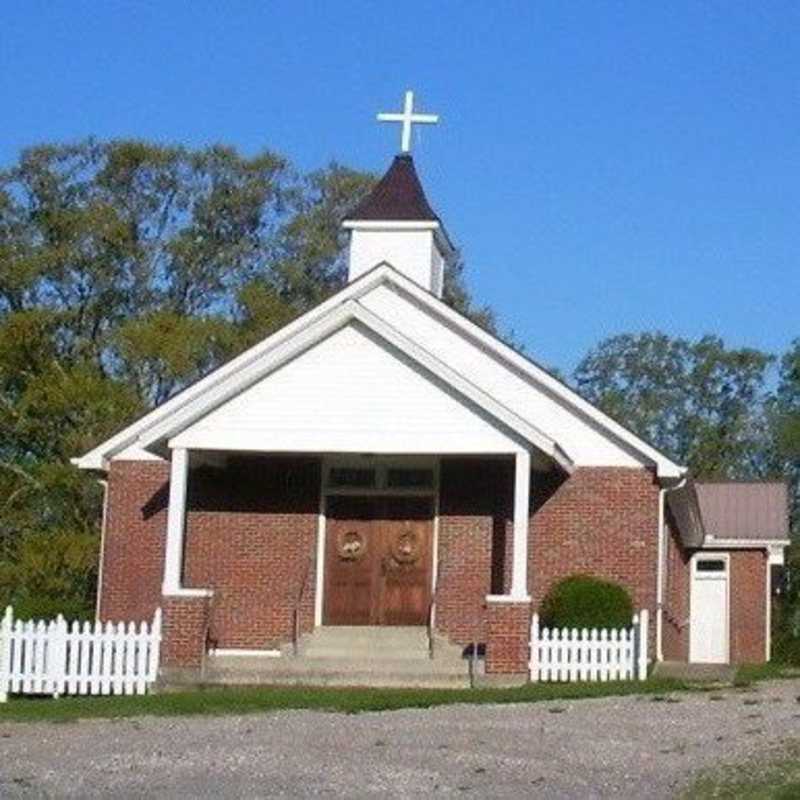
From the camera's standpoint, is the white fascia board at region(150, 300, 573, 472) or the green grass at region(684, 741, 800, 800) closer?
the green grass at region(684, 741, 800, 800)

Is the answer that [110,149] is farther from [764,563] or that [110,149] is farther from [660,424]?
[660,424]

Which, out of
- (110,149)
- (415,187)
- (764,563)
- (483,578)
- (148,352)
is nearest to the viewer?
(483,578)

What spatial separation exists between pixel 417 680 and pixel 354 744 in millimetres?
8714

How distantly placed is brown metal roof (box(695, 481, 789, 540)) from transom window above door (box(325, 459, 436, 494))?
12.6 metres

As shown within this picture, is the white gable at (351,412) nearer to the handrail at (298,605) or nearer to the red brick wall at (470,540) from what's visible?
the red brick wall at (470,540)

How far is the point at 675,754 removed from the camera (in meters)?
15.6

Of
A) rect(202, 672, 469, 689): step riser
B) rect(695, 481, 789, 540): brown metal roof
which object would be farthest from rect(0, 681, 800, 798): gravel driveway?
rect(695, 481, 789, 540): brown metal roof

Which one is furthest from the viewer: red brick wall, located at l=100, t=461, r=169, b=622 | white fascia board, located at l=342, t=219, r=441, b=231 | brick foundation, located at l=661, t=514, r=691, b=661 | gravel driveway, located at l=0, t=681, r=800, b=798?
brick foundation, located at l=661, t=514, r=691, b=661

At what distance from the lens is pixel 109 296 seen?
45.7 meters

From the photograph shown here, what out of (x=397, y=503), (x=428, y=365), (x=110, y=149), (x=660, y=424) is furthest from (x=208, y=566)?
(x=660, y=424)

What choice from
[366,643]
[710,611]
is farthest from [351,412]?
[710,611]

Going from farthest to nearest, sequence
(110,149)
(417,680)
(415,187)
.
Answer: (110,149)
(415,187)
(417,680)

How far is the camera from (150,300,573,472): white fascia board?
2519 cm

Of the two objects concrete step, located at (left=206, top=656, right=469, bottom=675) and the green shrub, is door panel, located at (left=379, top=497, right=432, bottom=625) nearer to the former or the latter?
concrete step, located at (left=206, top=656, right=469, bottom=675)
